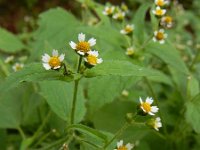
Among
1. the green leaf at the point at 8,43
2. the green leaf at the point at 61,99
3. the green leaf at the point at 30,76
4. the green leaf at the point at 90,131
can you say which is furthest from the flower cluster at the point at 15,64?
the green leaf at the point at 90,131

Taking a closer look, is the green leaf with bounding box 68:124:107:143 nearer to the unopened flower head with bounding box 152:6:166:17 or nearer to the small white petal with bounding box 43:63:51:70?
the small white petal with bounding box 43:63:51:70

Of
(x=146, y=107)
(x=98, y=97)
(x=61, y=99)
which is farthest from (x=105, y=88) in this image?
(x=146, y=107)

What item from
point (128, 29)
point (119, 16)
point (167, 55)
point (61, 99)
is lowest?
point (61, 99)

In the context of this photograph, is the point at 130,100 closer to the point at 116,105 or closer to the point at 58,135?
the point at 116,105

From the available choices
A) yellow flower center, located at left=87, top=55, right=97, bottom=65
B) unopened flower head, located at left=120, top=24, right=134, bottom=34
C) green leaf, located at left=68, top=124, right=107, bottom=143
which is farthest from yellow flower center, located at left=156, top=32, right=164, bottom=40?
green leaf, located at left=68, top=124, right=107, bottom=143

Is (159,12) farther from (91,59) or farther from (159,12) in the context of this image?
A: (91,59)

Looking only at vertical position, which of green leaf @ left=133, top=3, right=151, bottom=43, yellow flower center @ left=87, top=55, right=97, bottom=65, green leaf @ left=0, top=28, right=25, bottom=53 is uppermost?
green leaf @ left=0, top=28, right=25, bottom=53
